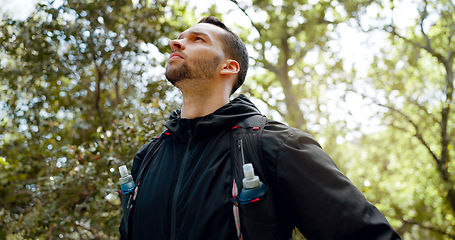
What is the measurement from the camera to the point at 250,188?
53.5 inches

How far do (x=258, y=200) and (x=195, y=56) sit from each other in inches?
41.3

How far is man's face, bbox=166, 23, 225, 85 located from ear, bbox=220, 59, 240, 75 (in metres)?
0.05

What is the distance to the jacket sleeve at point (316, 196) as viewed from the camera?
1.31 metres

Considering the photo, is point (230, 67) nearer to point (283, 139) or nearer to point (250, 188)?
point (283, 139)

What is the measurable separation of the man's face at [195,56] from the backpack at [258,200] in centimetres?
50

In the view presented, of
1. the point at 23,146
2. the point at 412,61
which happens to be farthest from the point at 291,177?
the point at 412,61

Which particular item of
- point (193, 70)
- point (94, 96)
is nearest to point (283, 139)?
point (193, 70)

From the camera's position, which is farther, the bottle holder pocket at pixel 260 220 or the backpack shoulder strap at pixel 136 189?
the backpack shoulder strap at pixel 136 189

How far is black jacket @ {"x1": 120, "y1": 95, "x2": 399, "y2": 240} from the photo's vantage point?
134 centimetres

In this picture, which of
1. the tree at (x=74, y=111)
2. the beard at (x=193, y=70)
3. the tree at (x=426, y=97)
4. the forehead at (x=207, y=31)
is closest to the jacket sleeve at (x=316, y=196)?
the beard at (x=193, y=70)

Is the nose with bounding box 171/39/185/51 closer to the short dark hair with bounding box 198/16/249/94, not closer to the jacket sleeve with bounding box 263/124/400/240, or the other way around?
the short dark hair with bounding box 198/16/249/94

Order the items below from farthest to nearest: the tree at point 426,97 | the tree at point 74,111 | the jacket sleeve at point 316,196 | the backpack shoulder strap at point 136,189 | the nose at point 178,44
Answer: the tree at point 426,97, the tree at point 74,111, the nose at point 178,44, the backpack shoulder strap at point 136,189, the jacket sleeve at point 316,196

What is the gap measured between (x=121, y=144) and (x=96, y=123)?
1.86m

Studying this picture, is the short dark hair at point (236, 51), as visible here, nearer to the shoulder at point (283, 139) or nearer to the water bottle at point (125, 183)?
the shoulder at point (283, 139)
